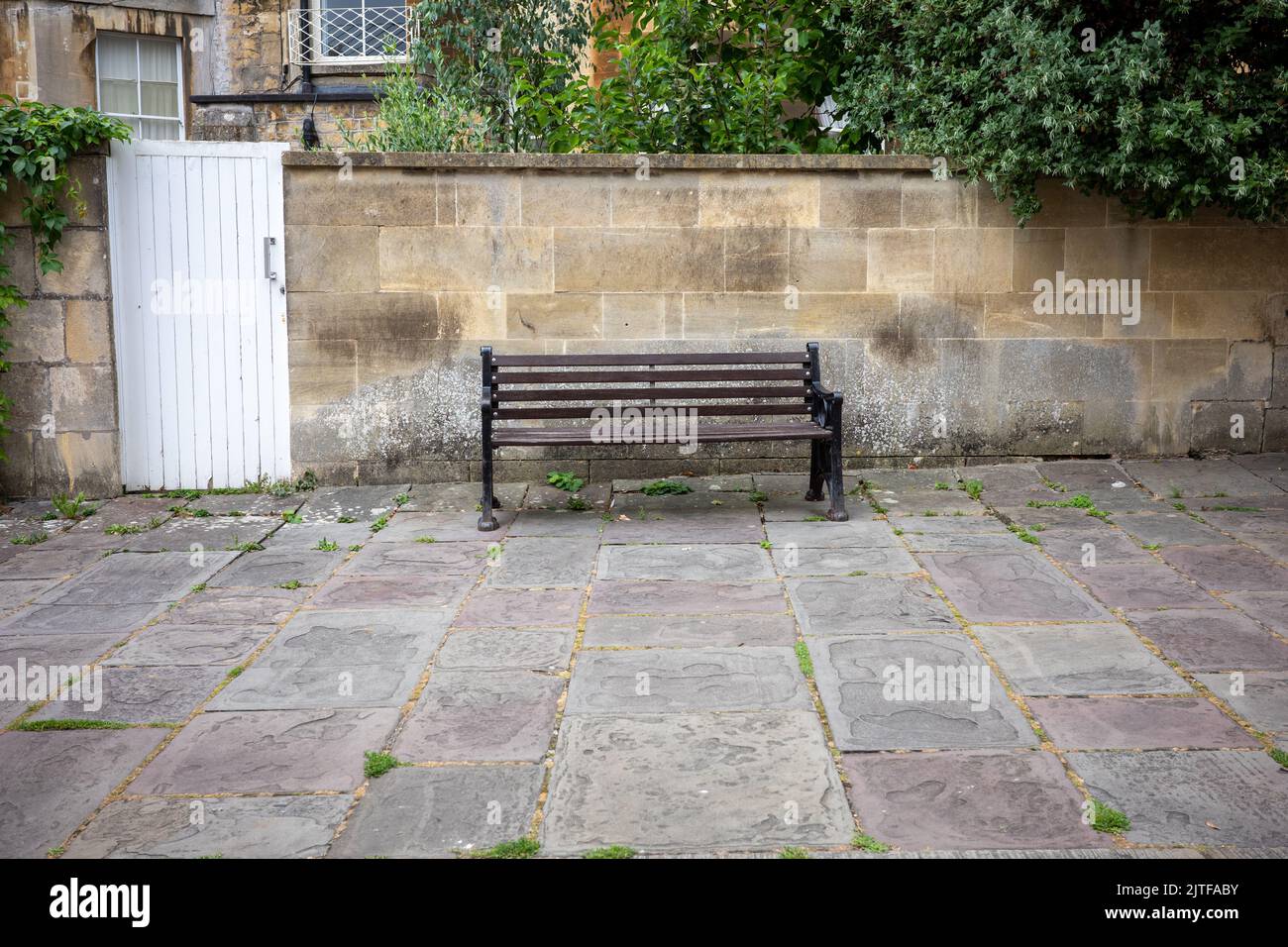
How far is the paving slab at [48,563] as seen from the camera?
20.5 ft

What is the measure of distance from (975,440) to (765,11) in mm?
3643

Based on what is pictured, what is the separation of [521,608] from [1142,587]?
2.89 metres

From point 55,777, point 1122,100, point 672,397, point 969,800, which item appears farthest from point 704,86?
point 55,777

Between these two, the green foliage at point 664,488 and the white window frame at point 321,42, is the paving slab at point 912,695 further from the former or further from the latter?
the white window frame at point 321,42

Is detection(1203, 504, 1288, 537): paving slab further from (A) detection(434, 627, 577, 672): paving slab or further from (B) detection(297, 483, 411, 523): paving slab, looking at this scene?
(B) detection(297, 483, 411, 523): paving slab

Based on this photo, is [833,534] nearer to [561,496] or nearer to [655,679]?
[561,496]

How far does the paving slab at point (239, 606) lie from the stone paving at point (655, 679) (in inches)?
0.8

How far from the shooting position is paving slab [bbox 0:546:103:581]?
624 centimetres

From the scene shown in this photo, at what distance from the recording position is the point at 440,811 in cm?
349

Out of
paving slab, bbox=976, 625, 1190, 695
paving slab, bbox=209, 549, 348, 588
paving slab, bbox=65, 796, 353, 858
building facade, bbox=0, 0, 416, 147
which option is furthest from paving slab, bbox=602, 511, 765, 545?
building facade, bbox=0, 0, 416, 147

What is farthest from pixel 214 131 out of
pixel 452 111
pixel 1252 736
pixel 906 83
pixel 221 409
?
pixel 1252 736

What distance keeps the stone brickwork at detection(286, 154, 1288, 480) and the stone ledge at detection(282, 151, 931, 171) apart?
2 cm

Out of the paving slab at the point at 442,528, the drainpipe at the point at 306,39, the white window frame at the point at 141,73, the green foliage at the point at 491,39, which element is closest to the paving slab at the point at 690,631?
the paving slab at the point at 442,528
